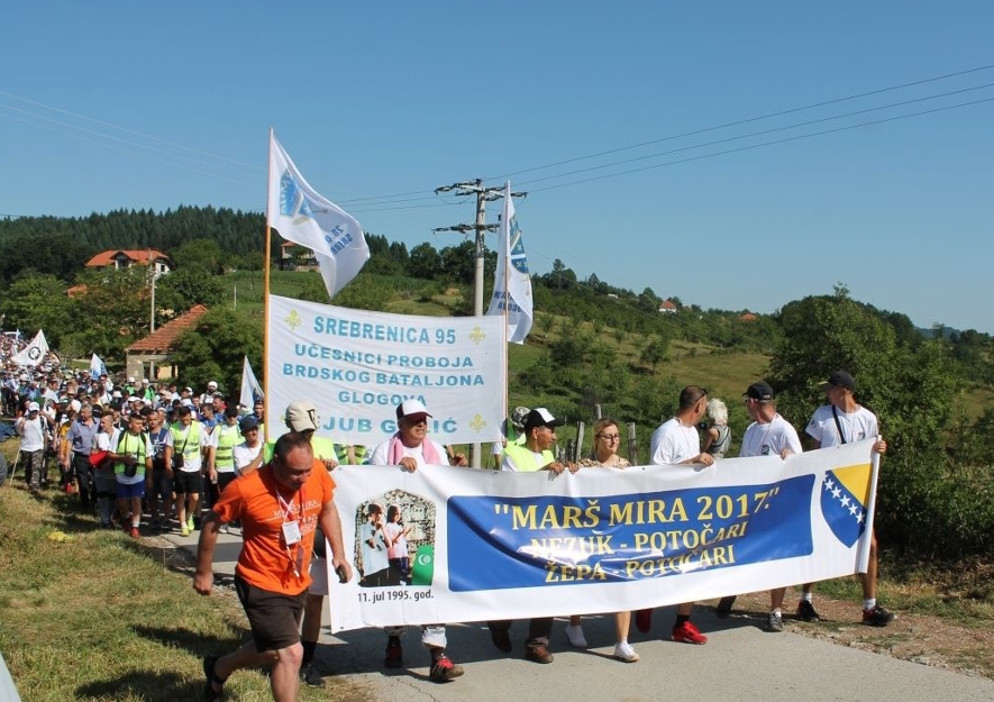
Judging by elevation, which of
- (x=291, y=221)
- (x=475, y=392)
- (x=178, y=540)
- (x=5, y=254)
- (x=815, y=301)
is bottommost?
(x=178, y=540)

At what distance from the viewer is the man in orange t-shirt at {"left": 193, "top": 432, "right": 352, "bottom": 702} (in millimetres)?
4906

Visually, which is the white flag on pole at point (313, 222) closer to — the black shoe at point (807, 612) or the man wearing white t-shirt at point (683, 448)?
the man wearing white t-shirt at point (683, 448)

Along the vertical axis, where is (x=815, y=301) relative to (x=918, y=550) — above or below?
above

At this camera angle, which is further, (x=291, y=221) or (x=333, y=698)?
(x=291, y=221)

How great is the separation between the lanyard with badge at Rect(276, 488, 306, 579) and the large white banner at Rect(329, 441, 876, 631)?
3.21 feet

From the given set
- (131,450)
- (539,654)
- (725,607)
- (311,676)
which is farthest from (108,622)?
(131,450)

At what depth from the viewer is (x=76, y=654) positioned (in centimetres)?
625

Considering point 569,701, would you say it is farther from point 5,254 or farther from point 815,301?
point 5,254

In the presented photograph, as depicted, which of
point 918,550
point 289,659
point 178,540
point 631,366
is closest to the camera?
point 289,659

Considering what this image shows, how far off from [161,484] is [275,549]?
8448mm

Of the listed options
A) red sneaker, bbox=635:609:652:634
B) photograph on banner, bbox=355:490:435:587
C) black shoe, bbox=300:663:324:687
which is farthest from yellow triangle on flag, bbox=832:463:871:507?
black shoe, bbox=300:663:324:687

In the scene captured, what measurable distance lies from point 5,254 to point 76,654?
174 meters

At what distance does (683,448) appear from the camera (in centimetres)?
714

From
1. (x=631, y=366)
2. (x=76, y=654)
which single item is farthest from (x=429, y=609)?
(x=631, y=366)
